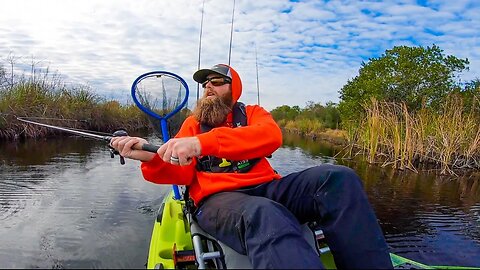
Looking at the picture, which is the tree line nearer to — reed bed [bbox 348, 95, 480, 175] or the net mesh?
reed bed [bbox 348, 95, 480, 175]

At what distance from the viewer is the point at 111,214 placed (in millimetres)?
4723

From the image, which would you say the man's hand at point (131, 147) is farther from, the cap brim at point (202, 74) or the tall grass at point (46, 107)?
the tall grass at point (46, 107)

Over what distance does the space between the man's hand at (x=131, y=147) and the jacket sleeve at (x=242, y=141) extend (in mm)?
435

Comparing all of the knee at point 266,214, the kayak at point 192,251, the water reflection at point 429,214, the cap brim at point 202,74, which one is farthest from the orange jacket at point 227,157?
the water reflection at point 429,214

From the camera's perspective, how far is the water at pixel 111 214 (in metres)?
3.50

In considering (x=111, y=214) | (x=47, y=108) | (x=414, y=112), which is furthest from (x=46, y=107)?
(x=414, y=112)

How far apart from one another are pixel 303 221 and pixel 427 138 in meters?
9.85

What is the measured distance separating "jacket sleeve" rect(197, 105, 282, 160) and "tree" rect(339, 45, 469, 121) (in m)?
15.4

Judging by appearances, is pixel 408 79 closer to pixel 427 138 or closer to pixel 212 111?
pixel 427 138

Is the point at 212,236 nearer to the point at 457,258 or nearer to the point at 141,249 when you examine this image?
the point at 141,249

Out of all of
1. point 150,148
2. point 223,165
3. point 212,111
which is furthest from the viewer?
point 212,111

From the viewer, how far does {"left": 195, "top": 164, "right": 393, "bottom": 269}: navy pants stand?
174 cm

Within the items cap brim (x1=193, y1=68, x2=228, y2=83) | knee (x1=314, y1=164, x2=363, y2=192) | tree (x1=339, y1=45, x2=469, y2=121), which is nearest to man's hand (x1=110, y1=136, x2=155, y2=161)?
cap brim (x1=193, y1=68, x2=228, y2=83)

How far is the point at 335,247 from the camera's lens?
1994 mm
